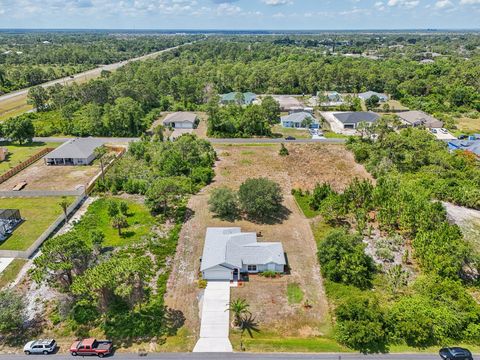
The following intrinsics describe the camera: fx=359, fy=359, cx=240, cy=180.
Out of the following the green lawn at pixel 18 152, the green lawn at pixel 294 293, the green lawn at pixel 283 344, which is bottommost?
the green lawn at pixel 294 293

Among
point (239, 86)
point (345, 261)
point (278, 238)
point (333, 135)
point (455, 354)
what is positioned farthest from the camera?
point (239, 86)

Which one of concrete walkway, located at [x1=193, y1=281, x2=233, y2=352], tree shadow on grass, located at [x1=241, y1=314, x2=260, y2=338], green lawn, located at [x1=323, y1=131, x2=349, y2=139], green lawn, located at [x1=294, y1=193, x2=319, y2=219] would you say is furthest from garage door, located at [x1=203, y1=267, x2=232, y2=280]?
green lawn, located at [x1=323, y1=131, x2=349, y2=139]

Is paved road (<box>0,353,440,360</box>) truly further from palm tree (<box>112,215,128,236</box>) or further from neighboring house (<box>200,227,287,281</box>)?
palm tree (<box>112,215,128,236</box>)

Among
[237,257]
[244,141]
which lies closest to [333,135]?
[244,141]

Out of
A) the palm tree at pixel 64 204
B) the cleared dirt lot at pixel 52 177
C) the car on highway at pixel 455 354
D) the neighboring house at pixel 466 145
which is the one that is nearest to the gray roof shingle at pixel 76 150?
the cleared dirt lot at pixel 52 177

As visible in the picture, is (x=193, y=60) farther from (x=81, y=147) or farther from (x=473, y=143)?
(x=473, y=143)

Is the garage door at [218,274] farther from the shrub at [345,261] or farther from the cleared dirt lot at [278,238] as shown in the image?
the shrub at [345,261]

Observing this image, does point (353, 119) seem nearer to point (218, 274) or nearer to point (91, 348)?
point (218, 274)
